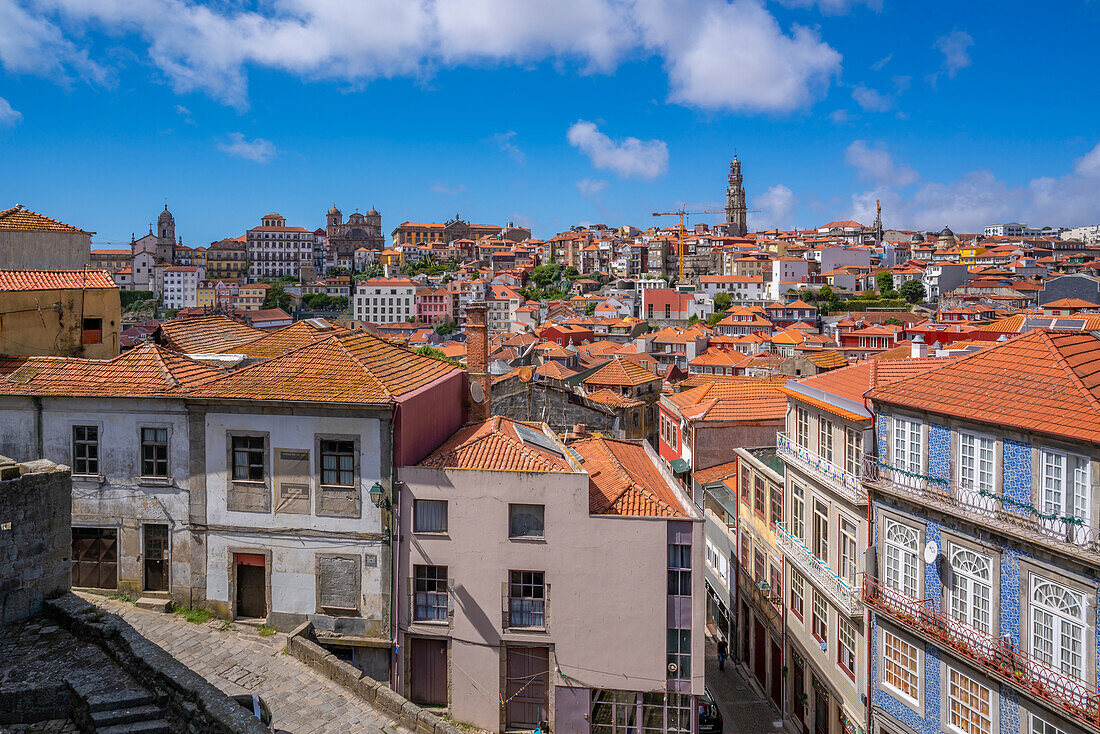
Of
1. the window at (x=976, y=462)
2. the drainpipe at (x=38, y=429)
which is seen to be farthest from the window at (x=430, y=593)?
the window at (x=976, y=462)

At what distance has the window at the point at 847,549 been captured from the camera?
17297 millimetres

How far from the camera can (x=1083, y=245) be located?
156 metres

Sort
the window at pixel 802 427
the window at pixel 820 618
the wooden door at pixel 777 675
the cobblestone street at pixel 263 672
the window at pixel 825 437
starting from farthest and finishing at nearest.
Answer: the wooden door at pixel 777 675 < the window at pixel 802 427 < the window at pixel 820 618 < the window at pixel 825 437 < the cobblestone street at pixel 263 672

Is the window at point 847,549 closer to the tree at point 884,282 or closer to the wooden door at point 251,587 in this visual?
the wooden door at point 251,587

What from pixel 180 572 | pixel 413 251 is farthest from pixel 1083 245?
pixel 180 572

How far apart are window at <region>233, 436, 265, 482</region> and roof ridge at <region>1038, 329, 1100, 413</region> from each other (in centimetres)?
1561

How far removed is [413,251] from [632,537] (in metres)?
167

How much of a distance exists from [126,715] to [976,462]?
550 inches

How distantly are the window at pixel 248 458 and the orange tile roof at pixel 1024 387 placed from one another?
43.8ft

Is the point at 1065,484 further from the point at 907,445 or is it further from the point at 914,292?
the point at 914,292

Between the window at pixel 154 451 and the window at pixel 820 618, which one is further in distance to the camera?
the window at pixel 820 618

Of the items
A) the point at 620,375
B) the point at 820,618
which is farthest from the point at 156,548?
the point at 620,375

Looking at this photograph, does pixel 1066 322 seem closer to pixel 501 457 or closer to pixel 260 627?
pixel 501 457

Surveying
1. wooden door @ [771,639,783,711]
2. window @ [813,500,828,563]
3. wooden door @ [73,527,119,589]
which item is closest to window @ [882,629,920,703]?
window @ [813,500,828,563]
